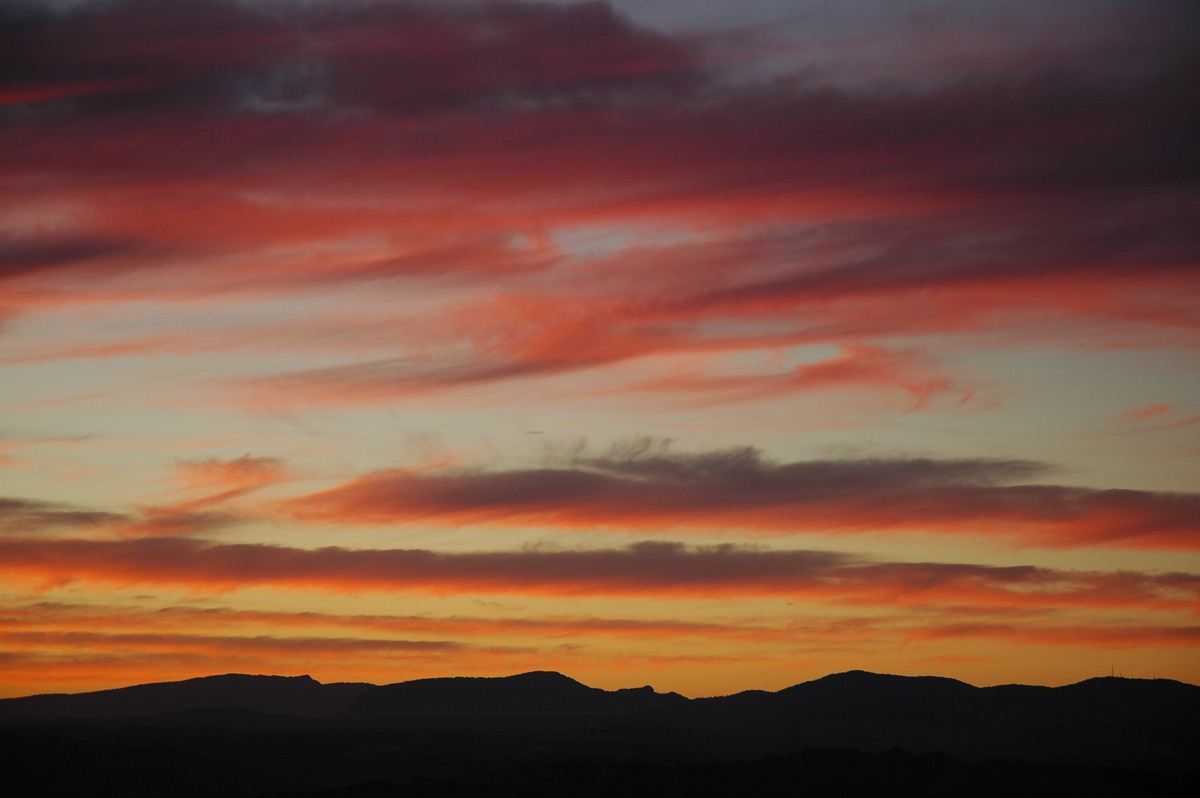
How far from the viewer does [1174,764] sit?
14662cm

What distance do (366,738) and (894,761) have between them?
267 feet

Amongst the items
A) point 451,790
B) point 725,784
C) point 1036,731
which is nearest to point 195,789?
point 451,790

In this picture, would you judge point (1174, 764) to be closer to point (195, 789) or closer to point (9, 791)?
point (195, 789)

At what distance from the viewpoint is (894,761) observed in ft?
254

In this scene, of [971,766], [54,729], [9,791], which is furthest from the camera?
[54,729]

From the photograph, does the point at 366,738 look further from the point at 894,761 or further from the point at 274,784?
the point at 894,761

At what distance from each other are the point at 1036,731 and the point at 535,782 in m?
122

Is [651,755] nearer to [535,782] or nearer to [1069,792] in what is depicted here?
[535,782]

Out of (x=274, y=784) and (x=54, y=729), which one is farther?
(x=54, y=729)

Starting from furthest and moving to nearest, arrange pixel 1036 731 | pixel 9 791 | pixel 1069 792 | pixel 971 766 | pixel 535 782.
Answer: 1. pixel 1036 731
2. pixel 9 791
3. pixel 535 782
4. pixel 971 766
5. pixel 1069 792

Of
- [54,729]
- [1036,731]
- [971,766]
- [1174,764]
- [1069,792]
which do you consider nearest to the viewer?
[1069,792]

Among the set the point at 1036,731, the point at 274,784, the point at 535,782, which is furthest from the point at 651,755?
the point at 535,782

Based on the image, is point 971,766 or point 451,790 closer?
point 971,766

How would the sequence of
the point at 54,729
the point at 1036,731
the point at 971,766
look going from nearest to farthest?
1. the point at 971,766
2. the point at 54,729
3. the point at 1036,731
